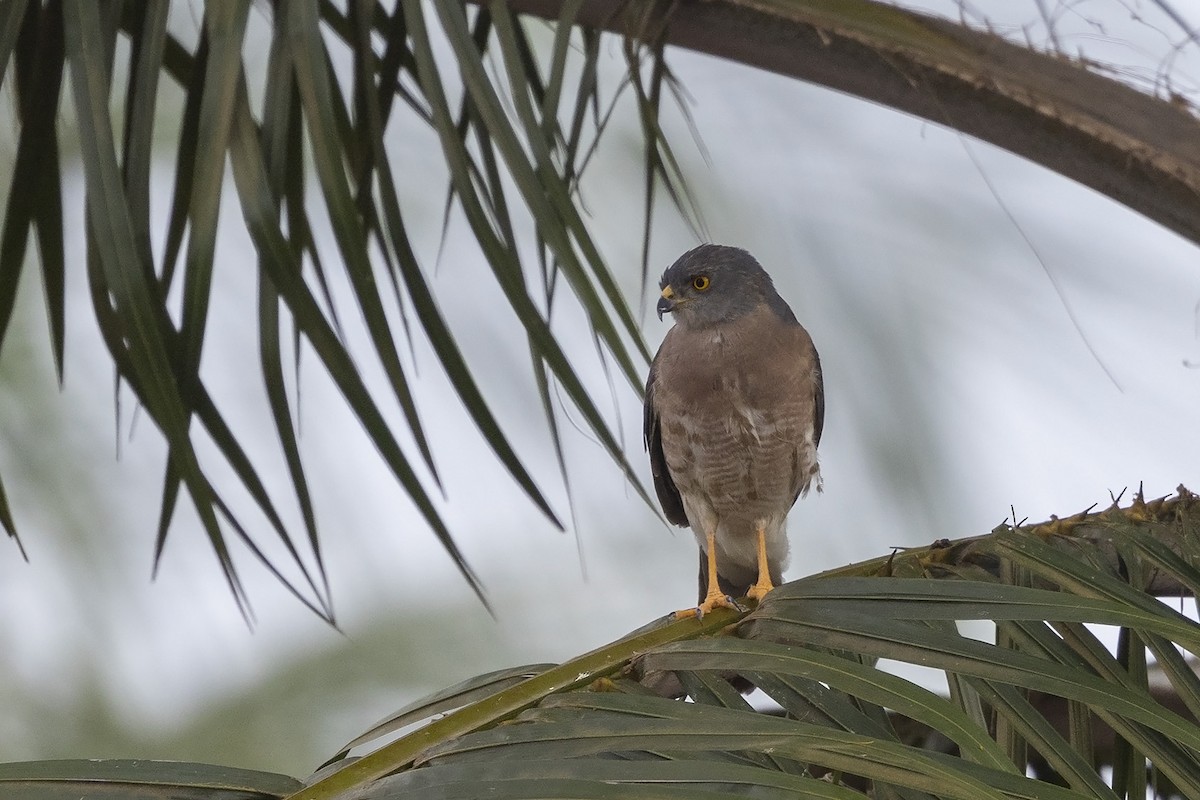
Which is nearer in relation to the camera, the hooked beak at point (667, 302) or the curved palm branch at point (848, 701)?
the curved palm branch at point (848, 701)

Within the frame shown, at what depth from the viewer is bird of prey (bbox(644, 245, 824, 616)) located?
3.15m

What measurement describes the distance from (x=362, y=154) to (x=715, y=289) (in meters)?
1.05

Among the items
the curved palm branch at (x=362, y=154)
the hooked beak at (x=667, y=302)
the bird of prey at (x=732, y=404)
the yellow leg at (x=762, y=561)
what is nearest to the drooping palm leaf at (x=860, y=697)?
the curved palm branch at (x=362, y=154)

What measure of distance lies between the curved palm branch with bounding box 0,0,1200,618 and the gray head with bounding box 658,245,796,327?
1.89ft

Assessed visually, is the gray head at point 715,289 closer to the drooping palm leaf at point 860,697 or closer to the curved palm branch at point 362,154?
the curved palm branch at point 362,154

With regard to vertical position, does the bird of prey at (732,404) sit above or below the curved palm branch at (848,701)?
above

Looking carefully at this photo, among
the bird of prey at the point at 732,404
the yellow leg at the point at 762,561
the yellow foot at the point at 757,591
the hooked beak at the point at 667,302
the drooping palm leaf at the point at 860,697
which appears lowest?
the drooping palm leaf at the point at 860,697

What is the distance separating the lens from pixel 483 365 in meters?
7.59

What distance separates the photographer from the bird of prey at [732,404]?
315 centimetres

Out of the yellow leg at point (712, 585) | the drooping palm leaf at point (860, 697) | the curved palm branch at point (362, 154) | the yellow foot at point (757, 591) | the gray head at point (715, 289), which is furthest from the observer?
the gray head at point (715, 289)

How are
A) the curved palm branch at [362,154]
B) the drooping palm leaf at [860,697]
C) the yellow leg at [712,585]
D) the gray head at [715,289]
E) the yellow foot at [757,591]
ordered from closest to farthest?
the drooping palm leaf at [860,697]
the curved palm branch at [362,154]
the yellow leg at [712,585]
the yellow foot at [757,591]
the gray head at [715,289]

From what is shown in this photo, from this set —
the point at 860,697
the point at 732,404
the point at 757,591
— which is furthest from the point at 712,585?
the point at 860,697

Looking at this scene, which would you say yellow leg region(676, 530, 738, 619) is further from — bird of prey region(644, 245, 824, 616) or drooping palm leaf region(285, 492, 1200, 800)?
drooping palm leaf region(285, 492, 1200, 800)

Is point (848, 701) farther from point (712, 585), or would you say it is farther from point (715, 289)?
point (715, 289)
